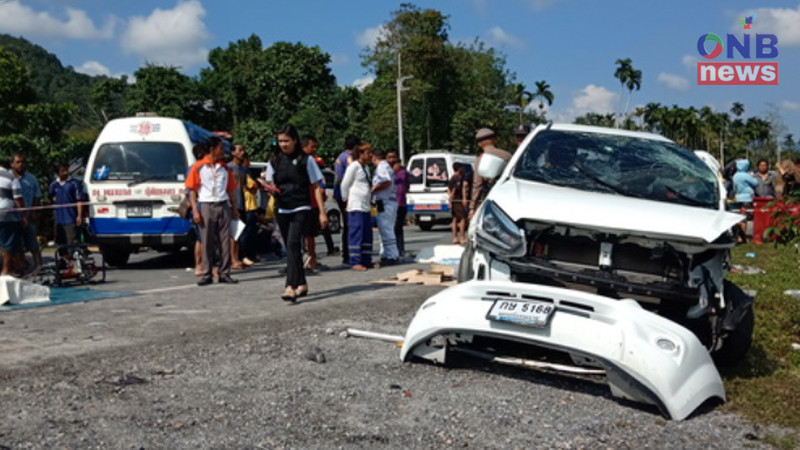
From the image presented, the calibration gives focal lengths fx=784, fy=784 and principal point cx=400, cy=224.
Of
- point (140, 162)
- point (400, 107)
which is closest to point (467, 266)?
point (140, 162)

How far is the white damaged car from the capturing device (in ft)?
14.1

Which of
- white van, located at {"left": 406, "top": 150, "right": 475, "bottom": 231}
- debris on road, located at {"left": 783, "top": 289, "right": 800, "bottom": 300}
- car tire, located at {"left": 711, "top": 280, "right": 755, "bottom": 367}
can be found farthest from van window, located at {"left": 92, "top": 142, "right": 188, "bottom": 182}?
white van, located at {"left": 406, "top": 150, "right": 475, "bottom": 231}

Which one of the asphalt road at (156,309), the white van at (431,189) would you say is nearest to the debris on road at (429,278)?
the asphalt road at (156,309)

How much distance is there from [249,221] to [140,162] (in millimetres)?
1976

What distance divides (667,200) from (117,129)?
9.92m

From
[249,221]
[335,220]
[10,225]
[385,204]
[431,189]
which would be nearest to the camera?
[10,225]

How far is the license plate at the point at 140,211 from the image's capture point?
1235 cm

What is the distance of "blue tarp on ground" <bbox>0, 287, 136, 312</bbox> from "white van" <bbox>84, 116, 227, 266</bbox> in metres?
2.63

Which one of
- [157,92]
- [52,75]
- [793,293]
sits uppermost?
[52,75]

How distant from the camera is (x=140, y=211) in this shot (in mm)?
12359

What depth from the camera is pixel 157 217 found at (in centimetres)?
1233

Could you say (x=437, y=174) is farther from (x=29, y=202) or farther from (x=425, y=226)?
(x=29, y=202)

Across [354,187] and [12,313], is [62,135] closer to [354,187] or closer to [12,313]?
[354,187]

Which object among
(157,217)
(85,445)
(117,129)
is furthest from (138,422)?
(117,129)
